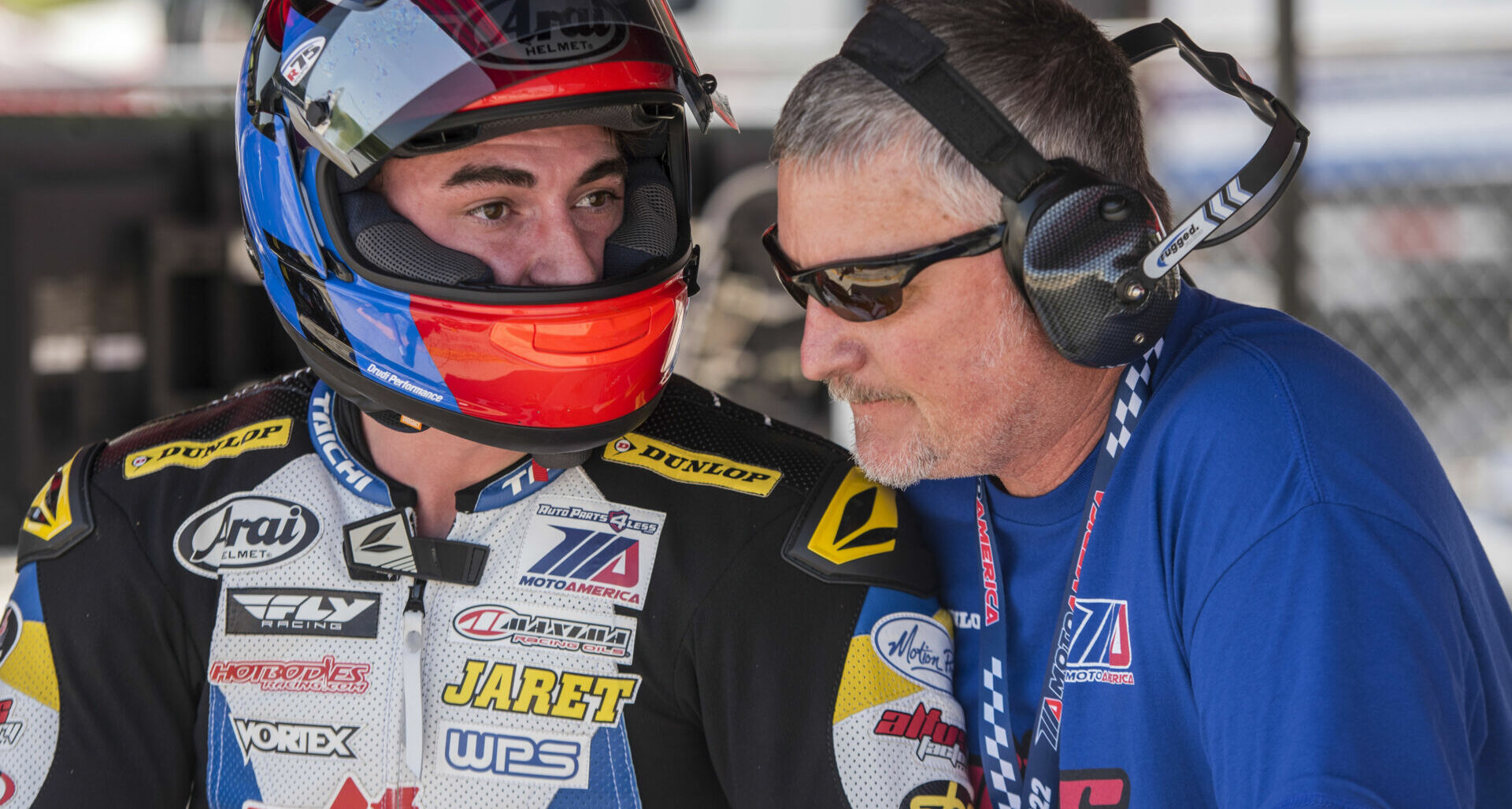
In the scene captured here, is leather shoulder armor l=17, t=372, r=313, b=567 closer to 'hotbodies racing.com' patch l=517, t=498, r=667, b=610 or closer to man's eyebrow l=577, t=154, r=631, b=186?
'hotbodies racing.com' patch l=517, t=498, r=667, b=610

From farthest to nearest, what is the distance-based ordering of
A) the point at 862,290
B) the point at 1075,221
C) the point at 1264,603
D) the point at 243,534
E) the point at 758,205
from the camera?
the point at 758,205 < the point at 243,534 < the point at 862,290 < the point at 1075,221 < the point at 1264,603

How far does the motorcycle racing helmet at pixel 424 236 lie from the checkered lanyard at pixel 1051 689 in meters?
0.53

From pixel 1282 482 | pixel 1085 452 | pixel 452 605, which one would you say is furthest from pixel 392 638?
pixel 1282 482

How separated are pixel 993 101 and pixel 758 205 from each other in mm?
2321

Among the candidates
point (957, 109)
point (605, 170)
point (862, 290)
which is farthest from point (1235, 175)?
point (605, 170)

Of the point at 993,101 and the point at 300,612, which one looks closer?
the point at 993,101

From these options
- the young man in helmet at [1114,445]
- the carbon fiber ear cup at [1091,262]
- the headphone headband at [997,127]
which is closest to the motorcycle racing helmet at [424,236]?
the young man in helmet at [1114,445]

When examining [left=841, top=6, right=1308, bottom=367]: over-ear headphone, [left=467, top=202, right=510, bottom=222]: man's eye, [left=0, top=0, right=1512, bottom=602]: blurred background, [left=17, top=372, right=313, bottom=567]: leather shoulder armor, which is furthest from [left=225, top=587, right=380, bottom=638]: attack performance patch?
[left=0, top=0, right=1512, bottom=602]: blurred background

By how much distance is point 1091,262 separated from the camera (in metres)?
1.29

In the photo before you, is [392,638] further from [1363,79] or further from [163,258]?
[1363,79]

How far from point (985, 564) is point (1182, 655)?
0.96 ft

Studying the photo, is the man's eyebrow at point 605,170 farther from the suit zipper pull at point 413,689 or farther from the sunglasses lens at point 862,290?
the suit zipper pull at point 413,689

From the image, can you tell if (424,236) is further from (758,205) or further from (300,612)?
(758,205)

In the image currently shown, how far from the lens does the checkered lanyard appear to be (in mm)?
1380
